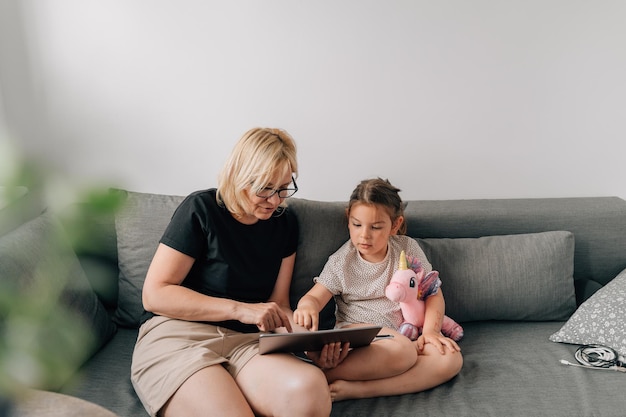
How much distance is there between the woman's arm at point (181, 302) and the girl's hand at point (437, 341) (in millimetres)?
450

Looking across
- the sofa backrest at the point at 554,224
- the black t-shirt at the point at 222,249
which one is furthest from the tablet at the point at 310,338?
the sofa backrest at the point at 554,224

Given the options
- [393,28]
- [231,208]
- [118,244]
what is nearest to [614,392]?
[231,208]

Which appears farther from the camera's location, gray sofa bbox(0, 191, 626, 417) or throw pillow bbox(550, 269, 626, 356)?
throw pillow bbox(550, 269, 626, 356)

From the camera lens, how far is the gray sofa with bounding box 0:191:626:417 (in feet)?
5.83

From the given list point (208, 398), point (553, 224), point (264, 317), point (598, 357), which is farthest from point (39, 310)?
point (553, 224)

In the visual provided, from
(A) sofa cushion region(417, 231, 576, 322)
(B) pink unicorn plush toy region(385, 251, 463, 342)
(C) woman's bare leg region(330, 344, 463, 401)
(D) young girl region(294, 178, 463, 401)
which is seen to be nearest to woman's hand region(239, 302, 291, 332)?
(D) young girl region(294, 178, 463, 401)

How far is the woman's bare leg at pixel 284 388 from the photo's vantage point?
62.4 inches

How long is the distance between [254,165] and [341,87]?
2.37ft

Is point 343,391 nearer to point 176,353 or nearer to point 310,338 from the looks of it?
point 310,338

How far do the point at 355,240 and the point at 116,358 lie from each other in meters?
0.81

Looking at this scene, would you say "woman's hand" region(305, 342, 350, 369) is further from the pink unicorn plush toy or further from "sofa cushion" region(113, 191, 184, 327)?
"sofa cushion" region(113, 191, 184, 327)

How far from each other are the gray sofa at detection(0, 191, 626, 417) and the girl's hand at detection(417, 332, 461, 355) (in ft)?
0.27

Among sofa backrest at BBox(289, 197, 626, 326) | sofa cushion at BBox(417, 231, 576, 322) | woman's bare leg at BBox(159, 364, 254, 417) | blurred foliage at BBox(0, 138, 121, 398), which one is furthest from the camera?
sofa backrest at BBox(289, 197, 626, 326)

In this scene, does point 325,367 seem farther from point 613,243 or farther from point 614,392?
point 613,243
